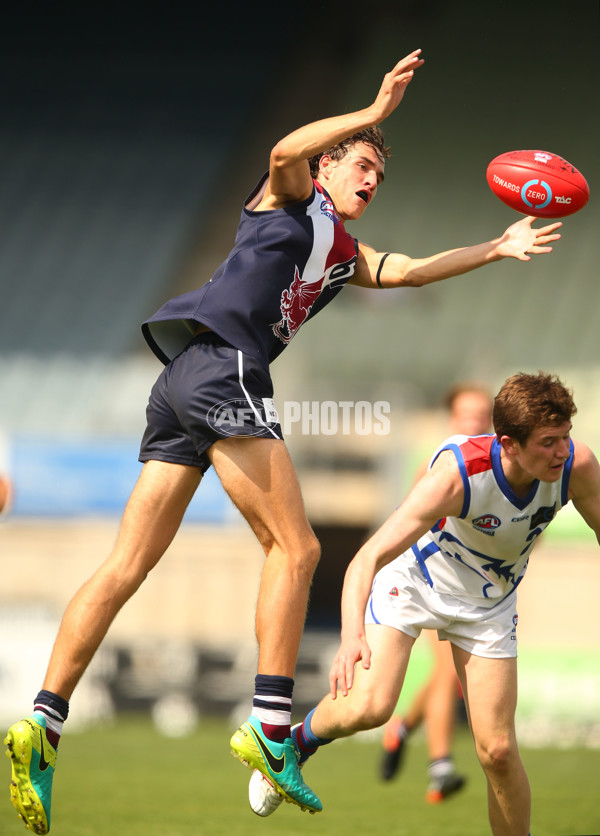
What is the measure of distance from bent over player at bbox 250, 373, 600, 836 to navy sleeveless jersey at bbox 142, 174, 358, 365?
2.67 feet

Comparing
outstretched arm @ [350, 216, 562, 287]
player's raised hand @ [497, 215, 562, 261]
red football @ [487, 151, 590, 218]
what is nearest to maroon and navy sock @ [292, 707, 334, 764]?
outstretched arm @ [350, 216, 562, 287]

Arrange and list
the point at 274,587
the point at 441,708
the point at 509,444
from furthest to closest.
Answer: the point at 441,708 → the point at 509,444 → the point at 274,587

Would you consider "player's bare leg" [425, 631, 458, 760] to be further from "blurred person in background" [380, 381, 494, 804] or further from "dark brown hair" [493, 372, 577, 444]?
"dark brown hair" [493, 372, 577, 444]

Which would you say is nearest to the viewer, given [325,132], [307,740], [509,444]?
[325,132]

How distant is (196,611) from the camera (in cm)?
1172

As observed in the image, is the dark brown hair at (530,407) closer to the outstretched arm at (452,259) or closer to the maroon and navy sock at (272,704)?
the outstretched arm at (452,259)

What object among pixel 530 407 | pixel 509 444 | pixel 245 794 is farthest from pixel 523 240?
pixel 245 794

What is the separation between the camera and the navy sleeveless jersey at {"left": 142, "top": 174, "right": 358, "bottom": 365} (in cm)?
372

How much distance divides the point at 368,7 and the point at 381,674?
13925 millimetres

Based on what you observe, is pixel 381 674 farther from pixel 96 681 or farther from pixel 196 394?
pixel 96 681

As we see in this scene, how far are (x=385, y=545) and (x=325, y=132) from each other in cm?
143

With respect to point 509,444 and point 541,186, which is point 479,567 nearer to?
point 509,444

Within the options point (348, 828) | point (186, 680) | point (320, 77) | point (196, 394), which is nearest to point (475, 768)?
point (348, 828)

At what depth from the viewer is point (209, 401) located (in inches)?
143
